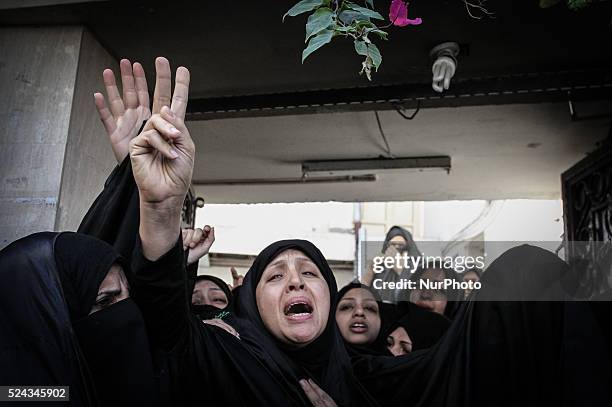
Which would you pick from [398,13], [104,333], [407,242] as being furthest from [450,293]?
[104,333]

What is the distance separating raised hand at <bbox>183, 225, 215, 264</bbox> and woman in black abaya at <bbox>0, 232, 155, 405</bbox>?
0.85 m

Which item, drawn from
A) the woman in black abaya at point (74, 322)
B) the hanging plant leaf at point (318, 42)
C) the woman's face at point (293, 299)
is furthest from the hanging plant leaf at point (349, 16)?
the woman's face at point (293, 299)

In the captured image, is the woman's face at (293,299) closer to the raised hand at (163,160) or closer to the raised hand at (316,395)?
the raised hand at (316,395)

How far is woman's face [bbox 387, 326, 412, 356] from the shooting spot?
12.4 feet

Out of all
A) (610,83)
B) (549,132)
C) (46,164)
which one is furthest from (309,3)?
(549,132)

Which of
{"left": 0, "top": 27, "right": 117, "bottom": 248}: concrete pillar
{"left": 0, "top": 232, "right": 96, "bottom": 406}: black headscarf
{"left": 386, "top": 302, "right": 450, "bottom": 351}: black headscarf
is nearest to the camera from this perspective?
{"left": 0, "top": 232, "right": 96, "bottom": 406}: black headscarf

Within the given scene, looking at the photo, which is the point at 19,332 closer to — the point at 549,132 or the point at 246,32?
the point at 246,32

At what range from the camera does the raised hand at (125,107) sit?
2.50 metres

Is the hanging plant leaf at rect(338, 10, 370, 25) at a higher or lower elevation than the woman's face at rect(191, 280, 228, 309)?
higher

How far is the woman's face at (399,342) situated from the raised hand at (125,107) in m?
2.04

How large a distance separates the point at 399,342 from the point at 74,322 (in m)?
2.35

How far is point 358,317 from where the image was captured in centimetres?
379

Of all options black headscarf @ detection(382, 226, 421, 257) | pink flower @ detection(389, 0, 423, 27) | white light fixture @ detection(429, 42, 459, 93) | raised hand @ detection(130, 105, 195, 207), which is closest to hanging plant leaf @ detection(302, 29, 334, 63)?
pink flower @ detection(389, 0, 423, 27)

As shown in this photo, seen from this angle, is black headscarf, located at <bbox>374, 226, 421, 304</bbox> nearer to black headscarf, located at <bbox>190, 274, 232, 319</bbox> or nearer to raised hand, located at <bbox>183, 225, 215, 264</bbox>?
black headscarf, located at <bbox>190, 274, 232, 319</bbox>
